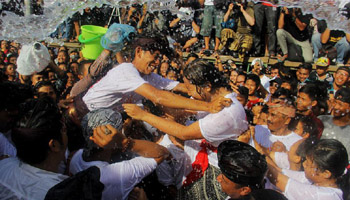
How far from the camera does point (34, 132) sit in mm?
1716

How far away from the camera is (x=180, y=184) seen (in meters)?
2.59

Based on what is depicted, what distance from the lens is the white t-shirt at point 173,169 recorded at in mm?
2621

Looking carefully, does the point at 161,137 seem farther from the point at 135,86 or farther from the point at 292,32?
the point at 292,32

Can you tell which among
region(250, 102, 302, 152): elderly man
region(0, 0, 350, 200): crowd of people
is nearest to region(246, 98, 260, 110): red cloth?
region(0, 0, 350, 200): crowd of people

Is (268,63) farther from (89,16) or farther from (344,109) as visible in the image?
(89,16)

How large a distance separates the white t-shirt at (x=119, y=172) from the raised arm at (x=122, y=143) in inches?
2.4

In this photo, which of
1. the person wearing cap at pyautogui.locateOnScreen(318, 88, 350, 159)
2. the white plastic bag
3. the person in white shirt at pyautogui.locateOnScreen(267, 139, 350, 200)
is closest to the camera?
the person in white shirt at pyautogui.locateOnScreen(267, 139, 350, 200)

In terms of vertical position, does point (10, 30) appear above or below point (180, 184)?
above

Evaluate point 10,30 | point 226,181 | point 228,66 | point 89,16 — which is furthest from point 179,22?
point 226,181

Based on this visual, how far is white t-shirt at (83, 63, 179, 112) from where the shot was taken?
8.60 feet

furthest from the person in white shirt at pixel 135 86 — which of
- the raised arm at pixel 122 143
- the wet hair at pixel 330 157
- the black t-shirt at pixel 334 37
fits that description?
the black t-shirt at pixel 334 37

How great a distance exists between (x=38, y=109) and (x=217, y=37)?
19.8ft

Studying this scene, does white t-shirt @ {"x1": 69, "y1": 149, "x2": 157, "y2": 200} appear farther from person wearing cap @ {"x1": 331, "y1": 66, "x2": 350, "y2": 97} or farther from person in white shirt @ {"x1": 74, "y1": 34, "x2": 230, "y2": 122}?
person wearing cap @ {"x1": 331, "y1": 66, "x2": 350, "y2": 97}

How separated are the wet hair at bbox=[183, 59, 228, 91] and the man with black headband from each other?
730 millimetres
